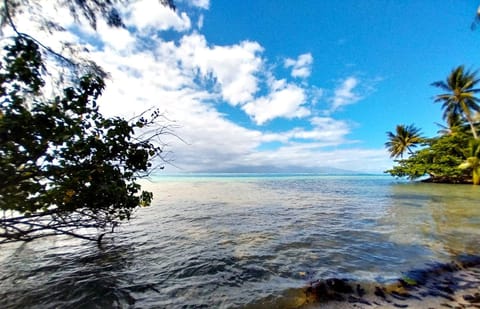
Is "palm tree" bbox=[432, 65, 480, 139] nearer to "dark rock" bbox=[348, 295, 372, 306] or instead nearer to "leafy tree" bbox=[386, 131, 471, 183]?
"leafy tree" bbox=[386, 131, 471, 183]

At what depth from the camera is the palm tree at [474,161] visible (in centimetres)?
2391

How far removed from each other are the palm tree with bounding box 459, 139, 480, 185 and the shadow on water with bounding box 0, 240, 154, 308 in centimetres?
3250

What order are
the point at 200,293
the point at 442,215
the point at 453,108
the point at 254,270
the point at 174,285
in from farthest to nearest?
the point at 453,108 → the point at 442,215 → the point at 254,270 → the point at 174,285 → the point at 200,293

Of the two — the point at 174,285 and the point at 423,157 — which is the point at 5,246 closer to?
the point at 174,285

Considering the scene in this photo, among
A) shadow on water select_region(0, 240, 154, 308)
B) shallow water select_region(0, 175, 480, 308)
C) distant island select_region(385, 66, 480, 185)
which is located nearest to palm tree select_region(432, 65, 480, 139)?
distant island select_region(385, 66, 480, 185)

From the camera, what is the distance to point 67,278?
455cm

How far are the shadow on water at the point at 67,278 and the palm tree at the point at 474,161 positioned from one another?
3250cm

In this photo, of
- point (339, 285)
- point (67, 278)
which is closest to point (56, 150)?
point (67, 278)

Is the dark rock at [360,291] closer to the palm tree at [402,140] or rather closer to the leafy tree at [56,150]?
the leafy tree at [56,150]

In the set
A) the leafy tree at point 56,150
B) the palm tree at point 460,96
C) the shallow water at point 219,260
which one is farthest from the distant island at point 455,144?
the leafy tree at point 56,150

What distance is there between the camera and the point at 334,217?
9.62 meters

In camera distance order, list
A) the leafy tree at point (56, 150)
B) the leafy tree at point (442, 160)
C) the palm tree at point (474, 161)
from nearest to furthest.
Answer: the leafy tree at point (56, 150) → the palm tree at point (474, 161) → the leafy tree at point (442, 160)

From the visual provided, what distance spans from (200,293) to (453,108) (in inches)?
1503

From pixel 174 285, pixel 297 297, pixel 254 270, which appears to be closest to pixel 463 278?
pixel 297 297
